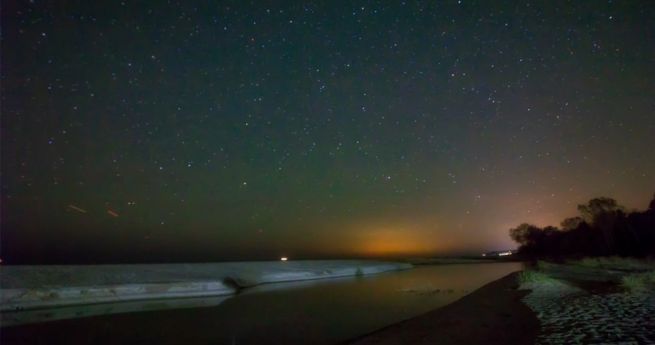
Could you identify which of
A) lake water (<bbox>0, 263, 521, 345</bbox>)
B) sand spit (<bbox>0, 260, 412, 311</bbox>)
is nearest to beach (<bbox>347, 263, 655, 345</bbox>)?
lake water (<bbox>0, 263, 521, 345</bbox>)

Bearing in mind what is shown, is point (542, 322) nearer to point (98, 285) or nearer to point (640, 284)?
point (640, 284)

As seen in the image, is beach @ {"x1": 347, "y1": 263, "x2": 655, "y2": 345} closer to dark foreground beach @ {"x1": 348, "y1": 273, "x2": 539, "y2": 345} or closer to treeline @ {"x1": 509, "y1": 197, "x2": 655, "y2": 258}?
dark foreground beach @ {"x1": 348, "y1": 273, "x2": 539, "y2": 345}

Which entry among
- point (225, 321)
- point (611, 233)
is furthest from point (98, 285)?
point (611, 233)

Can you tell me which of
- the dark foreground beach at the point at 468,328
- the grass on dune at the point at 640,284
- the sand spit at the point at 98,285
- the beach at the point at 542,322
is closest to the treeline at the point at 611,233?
the grass on dune at the point at 640,284

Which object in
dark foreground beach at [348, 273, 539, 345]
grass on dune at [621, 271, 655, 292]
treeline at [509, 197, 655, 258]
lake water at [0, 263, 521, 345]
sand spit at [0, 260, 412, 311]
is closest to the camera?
dark foreground beach at [348, 273, 539, 345]

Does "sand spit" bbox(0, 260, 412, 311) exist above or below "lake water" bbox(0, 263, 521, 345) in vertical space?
above

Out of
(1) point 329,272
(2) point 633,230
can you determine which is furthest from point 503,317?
(2) point 633,230

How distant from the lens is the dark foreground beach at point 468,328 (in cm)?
1119

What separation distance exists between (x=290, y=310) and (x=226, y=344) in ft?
24.9

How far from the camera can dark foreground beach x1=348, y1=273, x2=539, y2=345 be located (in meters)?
11.2

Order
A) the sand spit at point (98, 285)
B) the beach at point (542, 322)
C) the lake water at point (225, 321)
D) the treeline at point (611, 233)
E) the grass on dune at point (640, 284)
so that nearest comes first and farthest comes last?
the beach at point (542, 322), the lake water at point (225, 321), the grass on dune at point (640, 284), the sand spit at point (98, 285), the treeline at point (611, 233)

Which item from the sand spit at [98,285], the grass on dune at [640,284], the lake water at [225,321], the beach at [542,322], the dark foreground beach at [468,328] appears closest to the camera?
the beach at [542,322]

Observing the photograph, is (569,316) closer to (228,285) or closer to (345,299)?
(345,299)

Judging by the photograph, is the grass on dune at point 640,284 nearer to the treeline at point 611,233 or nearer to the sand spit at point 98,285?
the sand spit at point 98,285
